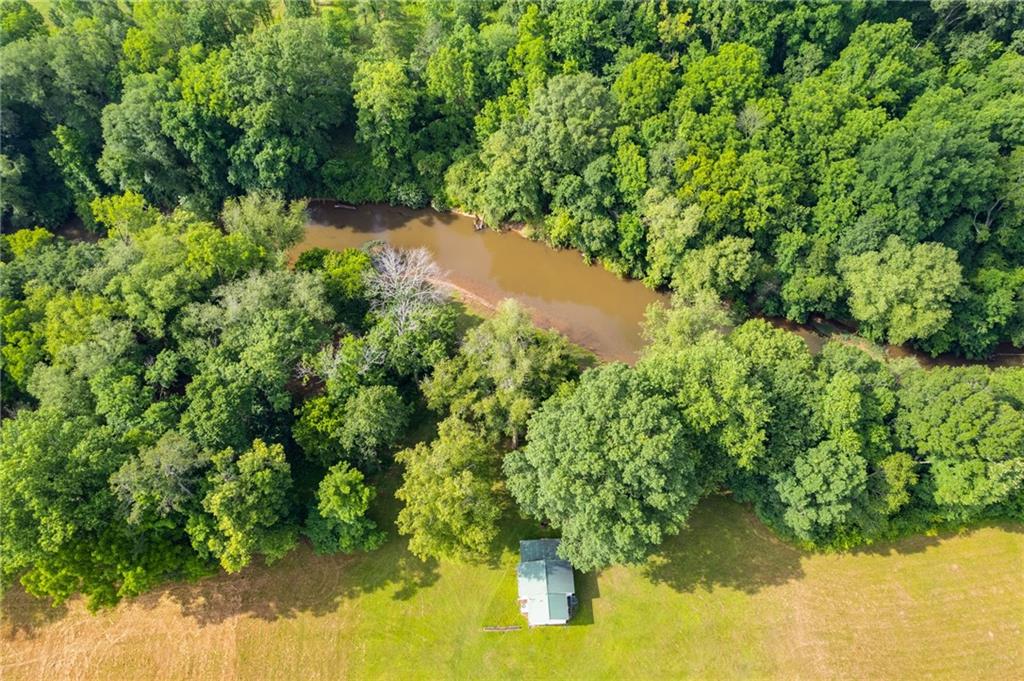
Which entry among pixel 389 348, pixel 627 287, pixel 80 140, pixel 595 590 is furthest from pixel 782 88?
pixel 80 140

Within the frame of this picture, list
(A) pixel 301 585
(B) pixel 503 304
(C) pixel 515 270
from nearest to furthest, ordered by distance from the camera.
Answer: (A) pixel 301 585 < (B) pixel 503 304 < (C) pixel 515 270

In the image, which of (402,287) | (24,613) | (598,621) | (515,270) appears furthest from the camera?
(515,270)

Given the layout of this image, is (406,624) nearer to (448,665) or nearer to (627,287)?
(448,665)

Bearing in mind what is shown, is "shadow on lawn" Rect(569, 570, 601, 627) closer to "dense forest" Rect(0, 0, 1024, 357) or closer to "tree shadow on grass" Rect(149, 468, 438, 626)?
"tree shadow on grass" Rect(149, 468, 438, 626)

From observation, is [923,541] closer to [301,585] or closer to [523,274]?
[523,274]

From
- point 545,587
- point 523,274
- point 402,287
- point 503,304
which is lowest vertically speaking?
point 545,587

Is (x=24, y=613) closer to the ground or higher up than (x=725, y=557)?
closer to the ground

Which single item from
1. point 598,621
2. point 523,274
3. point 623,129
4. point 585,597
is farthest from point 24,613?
point 623,129
